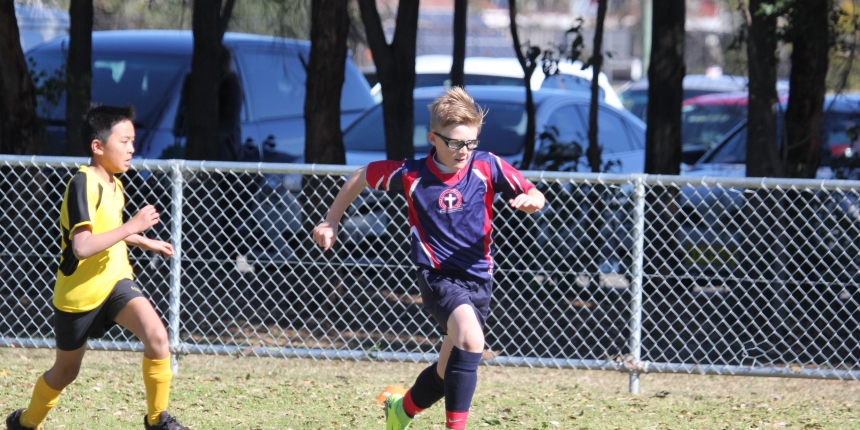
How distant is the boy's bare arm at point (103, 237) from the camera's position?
356 cm

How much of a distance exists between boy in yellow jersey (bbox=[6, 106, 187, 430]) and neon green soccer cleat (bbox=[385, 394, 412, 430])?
0.84 meters

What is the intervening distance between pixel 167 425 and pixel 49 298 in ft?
9.76

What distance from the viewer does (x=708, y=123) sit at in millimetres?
10883

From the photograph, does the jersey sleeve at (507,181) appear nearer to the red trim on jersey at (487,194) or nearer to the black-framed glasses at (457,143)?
the red trim on jersey at (487,194)

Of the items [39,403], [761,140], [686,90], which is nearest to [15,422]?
[39,403]

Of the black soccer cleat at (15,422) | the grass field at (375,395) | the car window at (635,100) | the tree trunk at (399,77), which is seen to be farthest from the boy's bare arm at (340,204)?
the car window at (635,100)

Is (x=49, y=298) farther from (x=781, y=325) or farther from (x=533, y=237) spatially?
(x=781, y=325)

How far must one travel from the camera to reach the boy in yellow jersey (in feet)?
12.3

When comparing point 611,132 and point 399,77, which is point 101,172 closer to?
point 399,77

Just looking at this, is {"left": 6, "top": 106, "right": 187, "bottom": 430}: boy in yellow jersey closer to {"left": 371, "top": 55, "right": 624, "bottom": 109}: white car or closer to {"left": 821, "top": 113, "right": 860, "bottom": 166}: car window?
{"left": 821, "top": 113, "right": 860, "bottom": 166}: car window

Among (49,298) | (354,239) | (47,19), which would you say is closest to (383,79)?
(354,239)

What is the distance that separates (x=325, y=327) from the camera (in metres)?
6.31

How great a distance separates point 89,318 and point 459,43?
4.62 metres

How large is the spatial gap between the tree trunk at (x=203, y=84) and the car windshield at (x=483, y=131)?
5.02 feet
